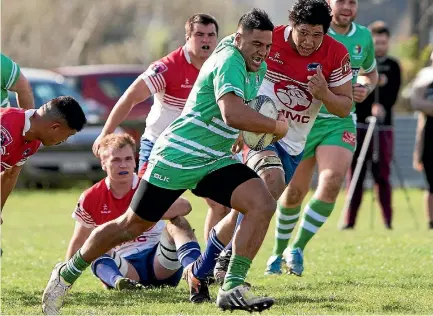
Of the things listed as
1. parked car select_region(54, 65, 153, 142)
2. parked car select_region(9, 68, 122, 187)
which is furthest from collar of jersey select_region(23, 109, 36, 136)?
parked car select_region(54, 65, 153, 142)

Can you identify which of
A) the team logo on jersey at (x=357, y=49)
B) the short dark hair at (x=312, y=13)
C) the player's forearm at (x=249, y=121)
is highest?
the short dark hair at (x=312, y=13)

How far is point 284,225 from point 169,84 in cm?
162

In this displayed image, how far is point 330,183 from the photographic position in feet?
31.6

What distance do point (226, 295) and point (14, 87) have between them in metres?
3.36

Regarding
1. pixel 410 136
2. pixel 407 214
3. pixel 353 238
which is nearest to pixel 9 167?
pixel 353 238

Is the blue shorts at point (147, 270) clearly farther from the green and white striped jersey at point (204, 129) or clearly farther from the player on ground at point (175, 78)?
the green and white striped jersey at point (204, 129)

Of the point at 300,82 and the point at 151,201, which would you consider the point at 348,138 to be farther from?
the point at 151,201

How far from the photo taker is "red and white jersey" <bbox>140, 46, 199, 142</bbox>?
951cm

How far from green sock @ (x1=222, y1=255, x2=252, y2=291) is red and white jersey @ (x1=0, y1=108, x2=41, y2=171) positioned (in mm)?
1697

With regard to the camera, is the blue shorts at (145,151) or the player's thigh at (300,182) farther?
the player's thigh at (300,182)

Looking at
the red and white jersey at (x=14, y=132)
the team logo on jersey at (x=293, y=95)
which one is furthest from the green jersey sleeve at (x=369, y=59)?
the red and white jersey at (x=14, y=132)

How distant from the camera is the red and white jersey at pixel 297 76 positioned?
863cm

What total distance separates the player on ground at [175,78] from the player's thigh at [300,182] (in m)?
0.64

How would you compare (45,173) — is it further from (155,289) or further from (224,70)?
(224,70)
